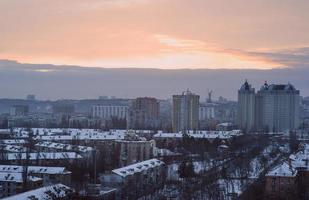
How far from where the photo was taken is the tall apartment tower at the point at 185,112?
3262cm

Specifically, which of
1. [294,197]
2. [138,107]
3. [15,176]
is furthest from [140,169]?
[138,107]

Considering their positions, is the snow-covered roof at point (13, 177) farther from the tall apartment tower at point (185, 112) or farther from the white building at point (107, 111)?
the white building at point (107, 111)

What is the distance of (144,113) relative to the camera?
3738 cm

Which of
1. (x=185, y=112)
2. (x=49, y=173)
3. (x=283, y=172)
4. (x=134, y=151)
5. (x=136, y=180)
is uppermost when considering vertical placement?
(x=185, y=112)

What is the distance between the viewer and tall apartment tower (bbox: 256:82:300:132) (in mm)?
34388

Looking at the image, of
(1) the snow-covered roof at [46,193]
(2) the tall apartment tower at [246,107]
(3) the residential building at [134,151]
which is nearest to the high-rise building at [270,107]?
(2) the tall apartment tower at [246,107]

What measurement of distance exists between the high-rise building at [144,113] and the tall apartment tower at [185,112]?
1.50 meters

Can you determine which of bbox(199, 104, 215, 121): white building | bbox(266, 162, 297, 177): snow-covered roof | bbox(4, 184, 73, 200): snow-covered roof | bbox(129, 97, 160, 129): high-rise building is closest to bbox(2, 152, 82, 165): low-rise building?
bbox(4, 184, 73, 200): snow-covered roof

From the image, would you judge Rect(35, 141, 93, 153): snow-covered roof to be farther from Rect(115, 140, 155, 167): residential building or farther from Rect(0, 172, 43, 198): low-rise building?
Rect(0, 172, 43, 198): low-rise building

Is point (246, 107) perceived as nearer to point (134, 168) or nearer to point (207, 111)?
point (207, 111)

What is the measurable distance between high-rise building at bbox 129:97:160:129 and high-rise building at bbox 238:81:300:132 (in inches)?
199

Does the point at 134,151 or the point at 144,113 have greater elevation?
the point at 144,113

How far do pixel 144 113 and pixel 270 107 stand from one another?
7.40 metres

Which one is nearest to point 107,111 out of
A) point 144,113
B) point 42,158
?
point 144,113
